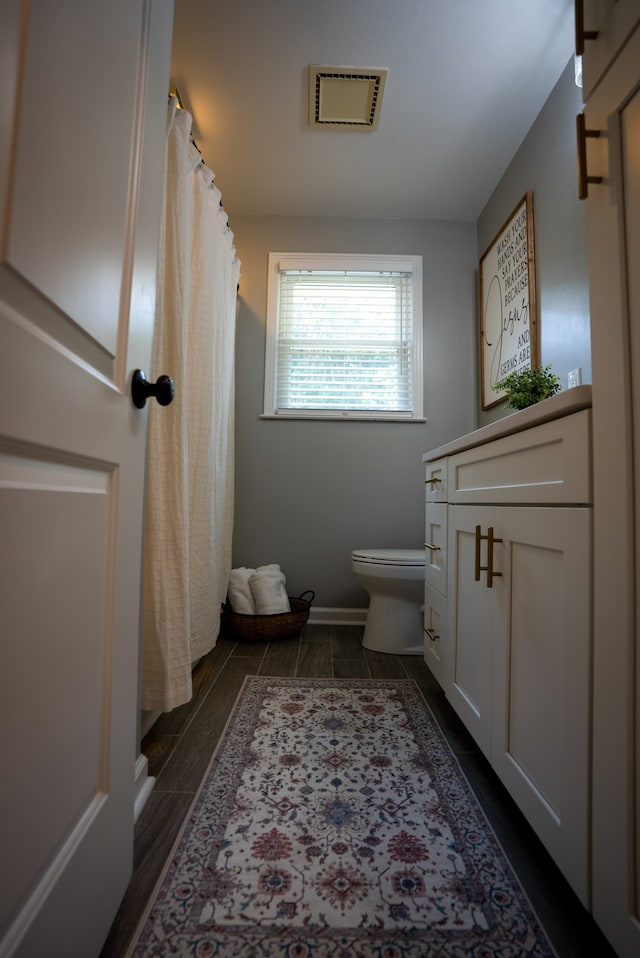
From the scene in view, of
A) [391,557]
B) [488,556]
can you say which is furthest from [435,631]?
[488,556]

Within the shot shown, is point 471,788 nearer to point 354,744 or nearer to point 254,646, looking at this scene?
point 354,744

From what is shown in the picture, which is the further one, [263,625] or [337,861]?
[263,625]

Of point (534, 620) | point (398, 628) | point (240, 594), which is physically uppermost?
point (534, 620)

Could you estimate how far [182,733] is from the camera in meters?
1.36

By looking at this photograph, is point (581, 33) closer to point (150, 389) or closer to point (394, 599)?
point (150, 389)

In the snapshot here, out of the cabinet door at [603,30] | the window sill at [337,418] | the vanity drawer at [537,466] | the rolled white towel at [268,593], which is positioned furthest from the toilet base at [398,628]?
the cabinet door at [603,30]

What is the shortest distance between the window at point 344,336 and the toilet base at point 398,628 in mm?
1111

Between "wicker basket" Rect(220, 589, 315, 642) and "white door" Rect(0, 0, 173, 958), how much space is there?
1.46 meters

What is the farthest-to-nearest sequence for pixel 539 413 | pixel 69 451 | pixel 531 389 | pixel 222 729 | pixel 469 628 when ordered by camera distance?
1. pixel 531 389
2. pixel 222 729
3. pixel 469 628
4. pixel 539 413
5. pixel 69 451

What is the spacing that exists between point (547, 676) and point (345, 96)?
88.2 inches

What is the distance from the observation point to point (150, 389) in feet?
2.47

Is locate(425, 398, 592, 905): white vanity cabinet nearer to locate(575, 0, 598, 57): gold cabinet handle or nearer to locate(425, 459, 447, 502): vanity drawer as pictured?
locate(425, 459, 447, 502): vanity drawer

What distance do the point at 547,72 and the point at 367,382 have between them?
4.92 feet

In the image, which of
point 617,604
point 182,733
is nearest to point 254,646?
point 182,733
